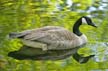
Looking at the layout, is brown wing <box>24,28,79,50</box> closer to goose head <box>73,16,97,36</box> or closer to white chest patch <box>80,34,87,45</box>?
white chest patch <box>80,34,87,45</box>

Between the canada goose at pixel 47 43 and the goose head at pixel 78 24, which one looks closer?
the canada goose at pixel 47 43

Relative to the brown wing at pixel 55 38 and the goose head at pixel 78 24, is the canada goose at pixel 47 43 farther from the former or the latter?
the goose head at pixel 78 24

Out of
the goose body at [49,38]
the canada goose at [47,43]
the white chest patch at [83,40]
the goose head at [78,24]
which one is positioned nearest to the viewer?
the canada goose at [47,43]

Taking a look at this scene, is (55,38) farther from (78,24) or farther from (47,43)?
(78,24)

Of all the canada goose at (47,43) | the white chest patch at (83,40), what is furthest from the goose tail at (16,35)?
the white chest patch at (83,40)

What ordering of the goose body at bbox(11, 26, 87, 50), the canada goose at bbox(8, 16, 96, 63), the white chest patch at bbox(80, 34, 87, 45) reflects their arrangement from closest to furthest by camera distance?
1. the canada goose at bbox(8, 16, 96, 63)
2. the goose body at bbox(11, 26, 87, 50)
3. the white chest patch at bbox(80, 34, 87, 45)

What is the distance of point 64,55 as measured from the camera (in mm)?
7332

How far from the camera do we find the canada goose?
7262 millimetres

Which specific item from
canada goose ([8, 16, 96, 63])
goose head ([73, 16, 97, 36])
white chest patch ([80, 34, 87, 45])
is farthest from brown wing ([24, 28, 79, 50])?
goose head ([73, 16, 97, 36])

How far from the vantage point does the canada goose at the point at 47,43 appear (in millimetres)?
7262

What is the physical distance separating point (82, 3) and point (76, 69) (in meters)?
3.97

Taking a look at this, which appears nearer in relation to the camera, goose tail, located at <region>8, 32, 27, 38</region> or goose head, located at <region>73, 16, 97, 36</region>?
goose tail, located at <region>8, 32, 27, 38</region>

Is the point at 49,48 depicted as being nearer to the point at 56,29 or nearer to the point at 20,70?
the point at 56,29

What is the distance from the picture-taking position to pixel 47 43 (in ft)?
24.4
